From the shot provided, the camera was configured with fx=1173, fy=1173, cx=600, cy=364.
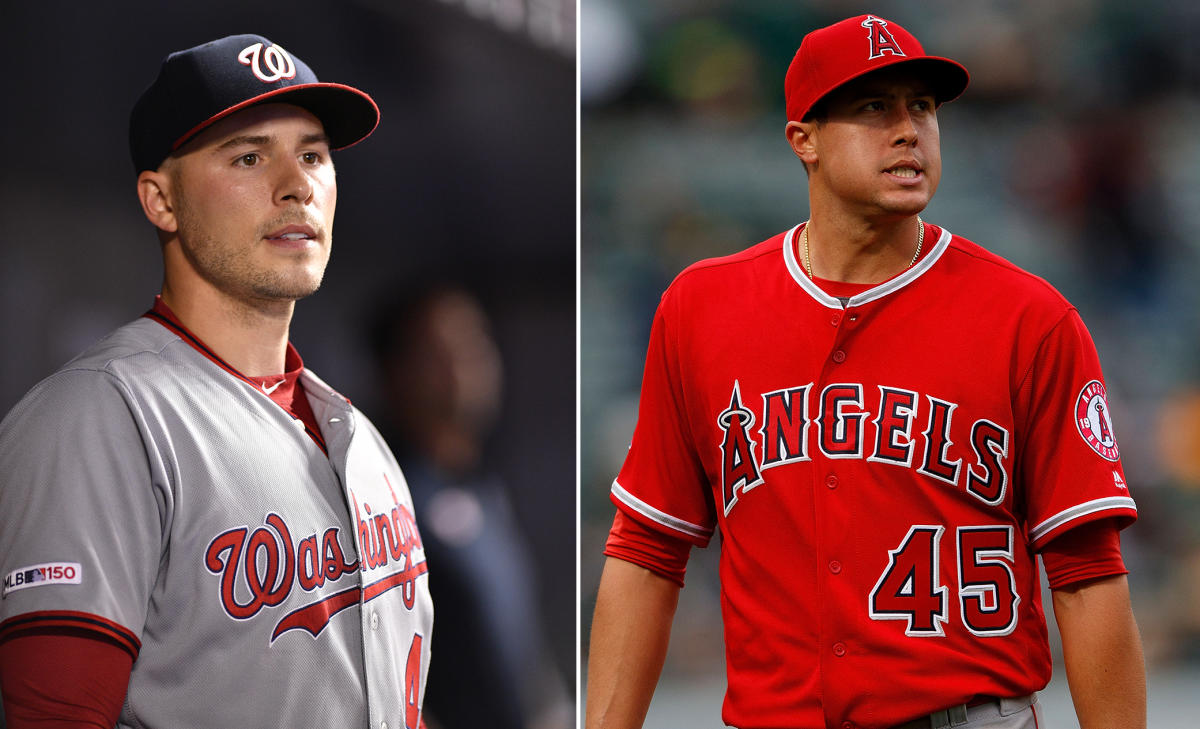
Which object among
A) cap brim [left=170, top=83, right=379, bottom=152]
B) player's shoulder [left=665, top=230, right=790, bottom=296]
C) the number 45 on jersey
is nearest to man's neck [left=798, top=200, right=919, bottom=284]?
player's shoulder [left=665, top=230, right=790, bottom=296]

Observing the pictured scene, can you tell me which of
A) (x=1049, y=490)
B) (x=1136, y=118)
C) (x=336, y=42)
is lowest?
(x=1049, y=490)

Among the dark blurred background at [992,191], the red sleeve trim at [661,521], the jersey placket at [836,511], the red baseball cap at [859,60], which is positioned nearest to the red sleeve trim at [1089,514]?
the jersey placket at [836,511]

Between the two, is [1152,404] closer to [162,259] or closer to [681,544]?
[681,544]

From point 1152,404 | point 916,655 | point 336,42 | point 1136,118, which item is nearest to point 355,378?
point 336,42

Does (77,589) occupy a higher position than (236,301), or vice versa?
Answer: (236,301)

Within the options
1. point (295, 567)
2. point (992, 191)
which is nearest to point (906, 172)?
point (295, 567)

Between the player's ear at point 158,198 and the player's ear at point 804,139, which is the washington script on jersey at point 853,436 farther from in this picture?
the player's ear at point 158,198
